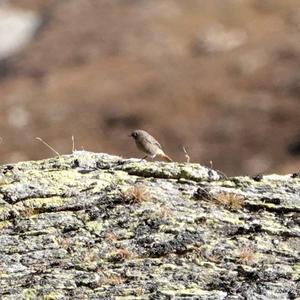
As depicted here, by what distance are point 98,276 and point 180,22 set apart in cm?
9534

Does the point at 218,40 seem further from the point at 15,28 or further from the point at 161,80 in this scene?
the point at 15,28

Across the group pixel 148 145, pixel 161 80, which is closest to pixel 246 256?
pixel 148 145

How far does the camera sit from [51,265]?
1137 centimetres

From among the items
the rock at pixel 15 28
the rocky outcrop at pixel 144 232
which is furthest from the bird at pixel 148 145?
the rock at pixel 15 28

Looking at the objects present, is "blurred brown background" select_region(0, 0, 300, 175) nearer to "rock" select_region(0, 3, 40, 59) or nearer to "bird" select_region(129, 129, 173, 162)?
"rock" select_region(0, 3, 40, 59)

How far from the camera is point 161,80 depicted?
90.4 metres

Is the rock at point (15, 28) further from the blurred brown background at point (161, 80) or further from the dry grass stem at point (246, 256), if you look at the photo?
the dry grass stem at point (246, 256)

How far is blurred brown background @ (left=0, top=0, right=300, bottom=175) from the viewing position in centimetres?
7700

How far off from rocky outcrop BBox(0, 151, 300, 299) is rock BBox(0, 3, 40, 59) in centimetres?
9539

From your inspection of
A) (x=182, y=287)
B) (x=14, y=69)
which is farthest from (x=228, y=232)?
(x=14, y=69)

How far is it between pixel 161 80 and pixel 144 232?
7887cm

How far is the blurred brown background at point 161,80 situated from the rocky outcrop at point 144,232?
54.4 metres

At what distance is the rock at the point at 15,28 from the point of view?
10988cm

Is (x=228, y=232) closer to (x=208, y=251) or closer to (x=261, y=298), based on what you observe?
(x=208, y=251)
